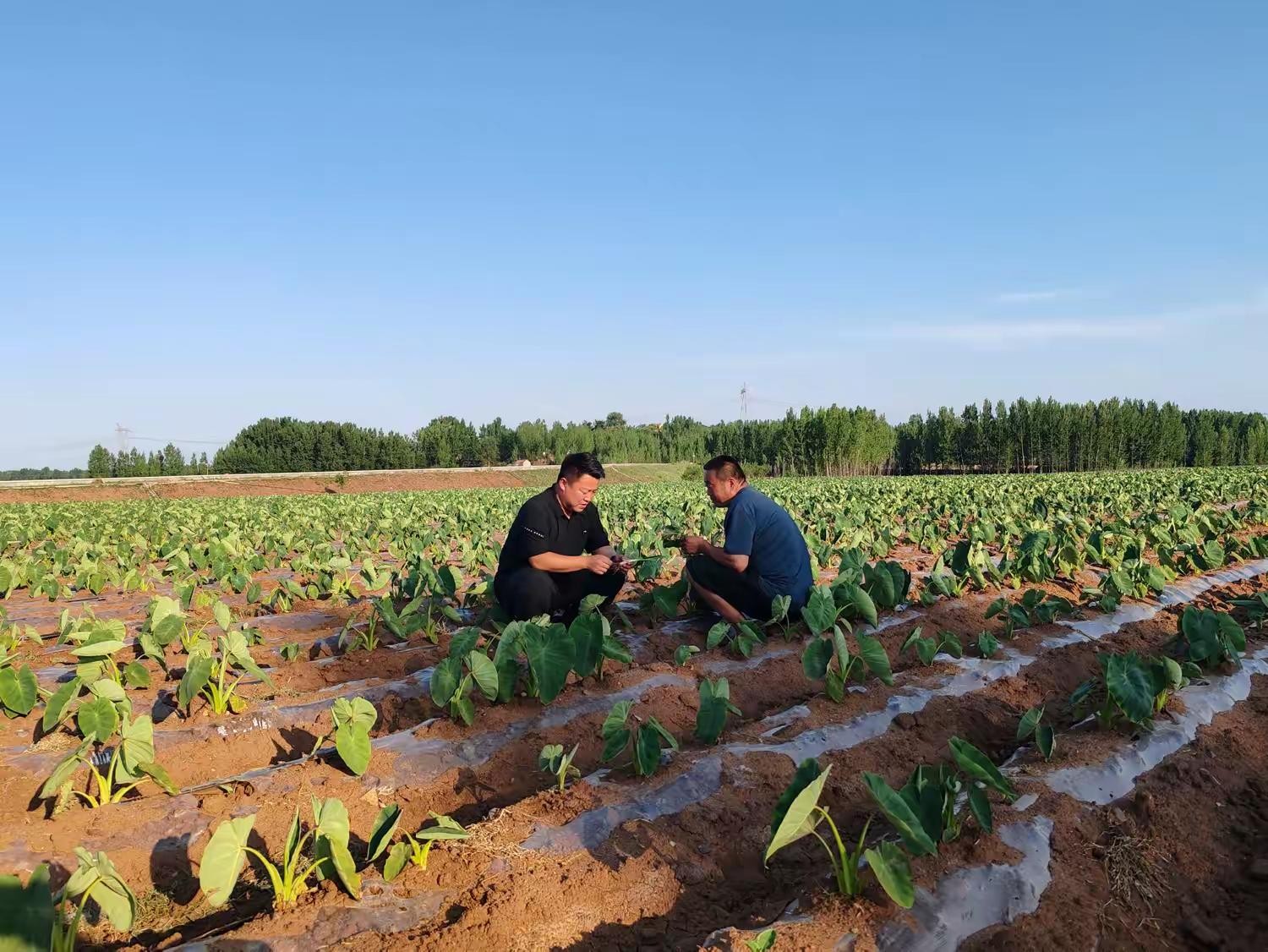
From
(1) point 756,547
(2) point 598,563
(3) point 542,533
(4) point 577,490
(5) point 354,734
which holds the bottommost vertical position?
(5) point 354,734

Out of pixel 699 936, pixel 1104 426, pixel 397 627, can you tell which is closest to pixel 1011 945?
pixel 699 936

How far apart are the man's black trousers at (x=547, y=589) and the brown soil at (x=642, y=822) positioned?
95 centimetres

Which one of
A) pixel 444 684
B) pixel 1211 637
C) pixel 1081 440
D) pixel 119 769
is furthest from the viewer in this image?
pixel 1081 440

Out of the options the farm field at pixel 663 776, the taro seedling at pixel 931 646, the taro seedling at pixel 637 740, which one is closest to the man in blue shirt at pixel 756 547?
the farm field at pixel 663 776

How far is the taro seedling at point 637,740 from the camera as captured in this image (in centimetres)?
331

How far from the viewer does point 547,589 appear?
217 inches

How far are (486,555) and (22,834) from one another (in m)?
5.75

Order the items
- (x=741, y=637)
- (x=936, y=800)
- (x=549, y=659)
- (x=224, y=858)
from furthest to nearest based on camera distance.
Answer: (x=741, y=637) → (x=549, y=659) → (x=936, y=800) → (x=224, y=858)

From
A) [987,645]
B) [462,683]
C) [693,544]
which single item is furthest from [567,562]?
[987,645]

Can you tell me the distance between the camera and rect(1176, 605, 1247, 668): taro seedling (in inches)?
181

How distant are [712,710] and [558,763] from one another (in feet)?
2.45

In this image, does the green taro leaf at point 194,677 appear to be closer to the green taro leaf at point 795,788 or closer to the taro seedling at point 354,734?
the taro seedling at point 354,734

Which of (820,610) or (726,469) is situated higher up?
(726,469)

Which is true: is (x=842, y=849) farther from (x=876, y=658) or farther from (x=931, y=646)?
(x=931, y=646)
